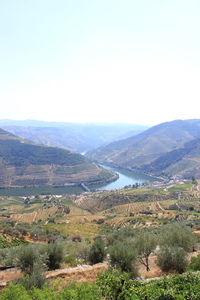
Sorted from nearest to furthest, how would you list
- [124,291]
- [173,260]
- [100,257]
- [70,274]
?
[124,291]
[70,274]
[173,260]
[100,257]

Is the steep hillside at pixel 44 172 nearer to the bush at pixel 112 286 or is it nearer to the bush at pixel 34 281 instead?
the bush at pixel 34 281

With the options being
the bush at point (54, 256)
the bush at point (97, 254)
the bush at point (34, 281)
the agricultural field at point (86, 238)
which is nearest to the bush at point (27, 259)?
the agricultural field at point (86, 238)

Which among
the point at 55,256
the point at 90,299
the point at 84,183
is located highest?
the point at 90,299

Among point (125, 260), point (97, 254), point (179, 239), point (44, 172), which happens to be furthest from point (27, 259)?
point (44, 172)

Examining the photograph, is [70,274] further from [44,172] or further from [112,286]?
[44,172]

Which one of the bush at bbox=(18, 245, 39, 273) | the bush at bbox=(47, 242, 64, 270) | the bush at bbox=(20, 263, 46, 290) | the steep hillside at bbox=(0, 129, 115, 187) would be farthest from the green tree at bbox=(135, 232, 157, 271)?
the steep hillside at bbox=(0, 129, 115, 187)

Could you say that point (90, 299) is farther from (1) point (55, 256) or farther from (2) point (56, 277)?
(1) point (55, 256)

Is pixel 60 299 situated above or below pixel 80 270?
above

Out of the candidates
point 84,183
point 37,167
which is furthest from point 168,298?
point 37,167

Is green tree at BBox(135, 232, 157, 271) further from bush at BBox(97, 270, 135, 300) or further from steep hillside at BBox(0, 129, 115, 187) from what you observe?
steep hillside at BBox(0, 129, 115, 187)
